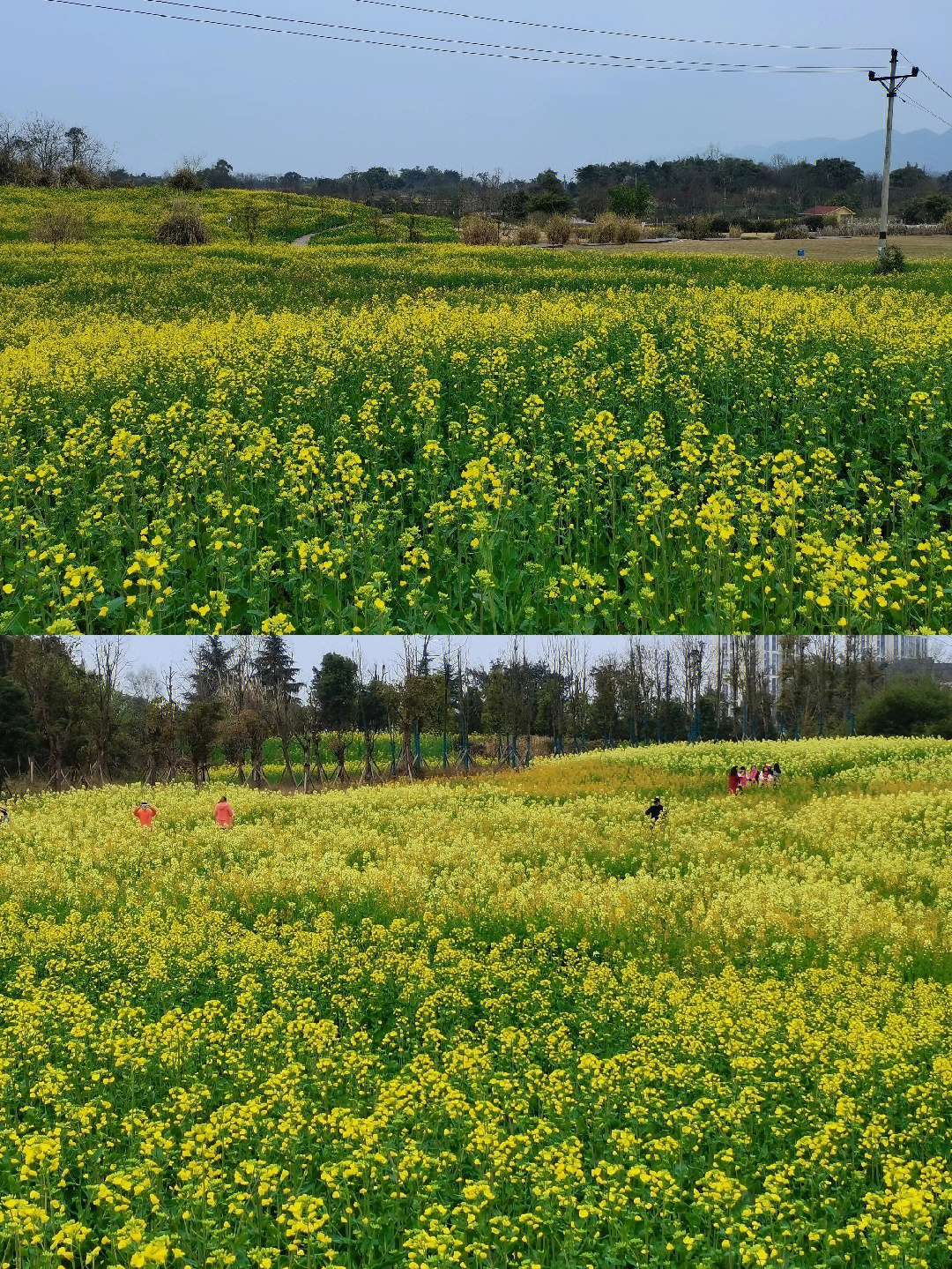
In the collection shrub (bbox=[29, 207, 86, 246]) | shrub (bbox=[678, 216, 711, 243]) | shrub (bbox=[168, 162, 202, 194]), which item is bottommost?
shrub (bbox=[29, 207, 86, 246])

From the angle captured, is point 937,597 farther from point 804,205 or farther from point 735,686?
point 804,205

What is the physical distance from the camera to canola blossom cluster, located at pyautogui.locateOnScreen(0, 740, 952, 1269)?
596 cm

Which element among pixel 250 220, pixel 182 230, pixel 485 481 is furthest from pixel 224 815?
pixel 250 220

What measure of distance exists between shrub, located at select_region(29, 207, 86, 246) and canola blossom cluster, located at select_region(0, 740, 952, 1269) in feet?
160

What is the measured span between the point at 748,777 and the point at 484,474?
447 inches

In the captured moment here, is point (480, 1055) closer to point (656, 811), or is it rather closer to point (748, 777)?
point (656, 811)

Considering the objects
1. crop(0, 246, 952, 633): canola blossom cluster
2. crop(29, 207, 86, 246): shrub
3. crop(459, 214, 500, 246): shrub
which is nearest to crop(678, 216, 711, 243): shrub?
Result: crop(459, 214, 500, 246): shrub

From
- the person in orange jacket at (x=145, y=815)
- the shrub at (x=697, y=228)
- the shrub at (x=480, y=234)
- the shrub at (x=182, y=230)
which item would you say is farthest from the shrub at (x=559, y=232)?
the person in orange jacket at (x=145, y=815)

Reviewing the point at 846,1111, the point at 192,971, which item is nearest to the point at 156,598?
the point at 192,971

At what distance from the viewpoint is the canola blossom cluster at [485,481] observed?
38.5 feet

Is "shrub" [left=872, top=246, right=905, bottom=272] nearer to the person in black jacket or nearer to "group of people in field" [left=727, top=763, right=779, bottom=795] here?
"group of people in field" [left=727, top=763, right=779, bottom=795]

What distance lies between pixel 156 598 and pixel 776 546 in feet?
23.5

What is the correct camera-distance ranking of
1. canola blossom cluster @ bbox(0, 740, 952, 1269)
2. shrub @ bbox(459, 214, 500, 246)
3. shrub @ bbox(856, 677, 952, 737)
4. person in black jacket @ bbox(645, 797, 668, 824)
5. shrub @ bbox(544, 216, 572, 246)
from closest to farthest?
canola blossom cluster @ bbox(0, 740, 952, 1269) < person in black jacket @ bbox(645, 797, 668, 824) < shrub @ bbox(856, 677, 952, 737) < shrub @ bbox(459, 214, 500, 246) < shrub @ bbox(544, 216, 572, 246)

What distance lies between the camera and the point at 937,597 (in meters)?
11.6
